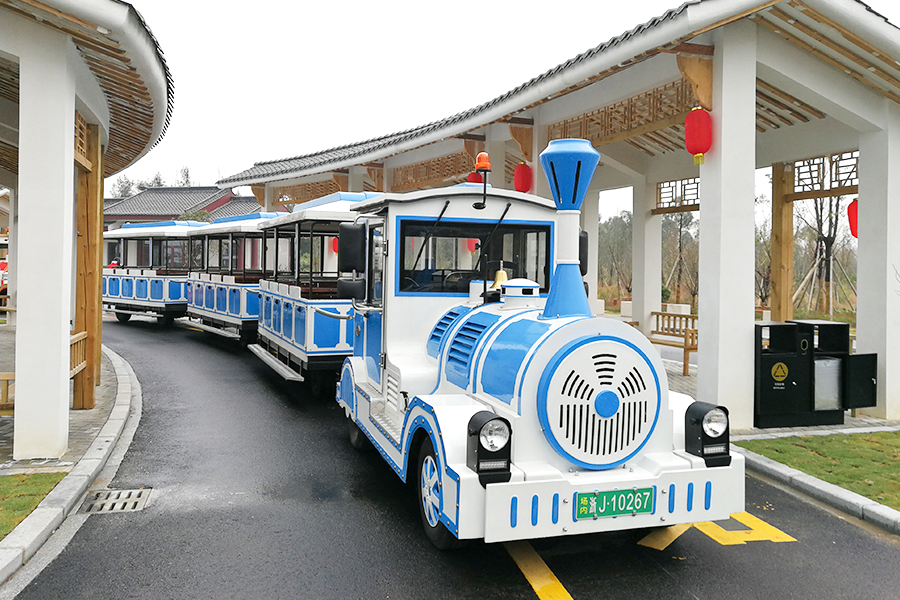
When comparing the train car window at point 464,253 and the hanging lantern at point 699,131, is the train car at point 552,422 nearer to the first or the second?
the train car window at point 464,253

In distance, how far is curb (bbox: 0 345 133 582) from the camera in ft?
12.5

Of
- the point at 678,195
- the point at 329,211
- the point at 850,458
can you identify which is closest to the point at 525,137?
the point at 678,195

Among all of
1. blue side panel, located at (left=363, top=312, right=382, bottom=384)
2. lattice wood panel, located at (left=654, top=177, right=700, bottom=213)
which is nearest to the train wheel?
blue side panel, located at (left=363, top=312, right=382, bottom=384)

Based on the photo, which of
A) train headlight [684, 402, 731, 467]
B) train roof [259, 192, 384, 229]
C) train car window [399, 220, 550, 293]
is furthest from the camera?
train roof [259, 192, 384, 229]

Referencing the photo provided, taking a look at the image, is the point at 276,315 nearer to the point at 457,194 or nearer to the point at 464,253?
the point at 464,253

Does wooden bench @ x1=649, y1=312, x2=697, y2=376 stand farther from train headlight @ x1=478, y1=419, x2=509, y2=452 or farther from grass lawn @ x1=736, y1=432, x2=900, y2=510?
train headlight @ x1=478, y1=419, x2=509, y2=452

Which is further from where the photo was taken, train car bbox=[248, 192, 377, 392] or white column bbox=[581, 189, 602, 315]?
white column bbox=[581, 189, 602, 315]

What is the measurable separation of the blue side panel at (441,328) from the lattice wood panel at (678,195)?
7598 millimetres

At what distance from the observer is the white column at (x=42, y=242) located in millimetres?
5418

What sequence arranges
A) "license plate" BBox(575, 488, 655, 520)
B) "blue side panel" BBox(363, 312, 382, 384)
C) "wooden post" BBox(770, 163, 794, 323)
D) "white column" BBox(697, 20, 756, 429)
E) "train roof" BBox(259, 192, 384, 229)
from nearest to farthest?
"license plate" BBox(575, 488, 655, 520)
"blue side panel" BBox(363, 312, 382, 384)
"white column" BBox(697, 20, 756, 429)
"train roof" BBox(259, 192, 384, 229)
"wooden post" BBox(770, 163, 794, 323)

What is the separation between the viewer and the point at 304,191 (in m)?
19.1

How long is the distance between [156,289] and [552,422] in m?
16.3

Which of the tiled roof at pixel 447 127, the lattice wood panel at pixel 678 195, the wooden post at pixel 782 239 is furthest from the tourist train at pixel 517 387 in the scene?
the lattice wood panel at pixel 678 195

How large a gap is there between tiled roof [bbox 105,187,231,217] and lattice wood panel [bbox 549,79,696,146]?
27175 millimetres
